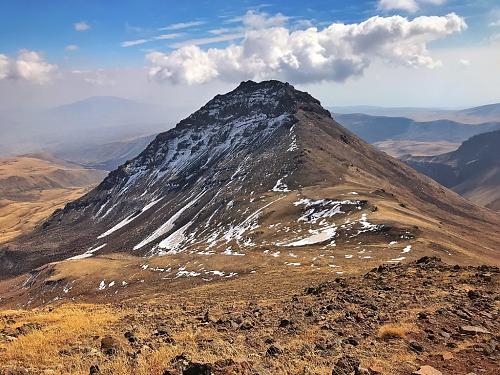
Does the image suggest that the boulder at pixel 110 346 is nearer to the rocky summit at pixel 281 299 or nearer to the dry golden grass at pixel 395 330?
the rocky summit at pixel 281 299

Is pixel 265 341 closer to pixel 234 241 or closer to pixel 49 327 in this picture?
pixel 49 327

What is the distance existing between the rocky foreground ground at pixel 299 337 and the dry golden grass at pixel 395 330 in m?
0.06

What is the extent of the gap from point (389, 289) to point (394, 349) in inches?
502

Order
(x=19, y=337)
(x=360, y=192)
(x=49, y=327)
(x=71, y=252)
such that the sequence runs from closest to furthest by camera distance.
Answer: (x=19, y=337) → (x=49, y=327) → (x=360, y=192) → (x=71, y=252)

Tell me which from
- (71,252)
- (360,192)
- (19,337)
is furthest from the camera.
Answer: (71,252)

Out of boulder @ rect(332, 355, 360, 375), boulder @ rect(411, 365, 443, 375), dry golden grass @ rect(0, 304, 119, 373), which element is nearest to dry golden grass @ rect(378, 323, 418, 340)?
boulder @ rect(332, 355, 360, 375)

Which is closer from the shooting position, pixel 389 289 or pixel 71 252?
pixel 389 289

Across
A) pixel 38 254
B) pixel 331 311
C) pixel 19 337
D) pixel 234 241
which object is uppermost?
pixel 19 337

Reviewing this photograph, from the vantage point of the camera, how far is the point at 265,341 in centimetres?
2125

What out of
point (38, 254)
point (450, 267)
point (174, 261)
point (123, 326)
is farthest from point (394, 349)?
point (38, 254)

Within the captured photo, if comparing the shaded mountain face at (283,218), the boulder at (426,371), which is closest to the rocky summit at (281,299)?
the boulder at (426,371)

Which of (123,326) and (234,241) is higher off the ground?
(123,326)

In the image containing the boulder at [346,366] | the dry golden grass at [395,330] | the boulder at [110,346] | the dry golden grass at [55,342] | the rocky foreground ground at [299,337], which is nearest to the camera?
the boulder at [346,366]

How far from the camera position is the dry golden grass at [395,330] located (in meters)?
20.9
